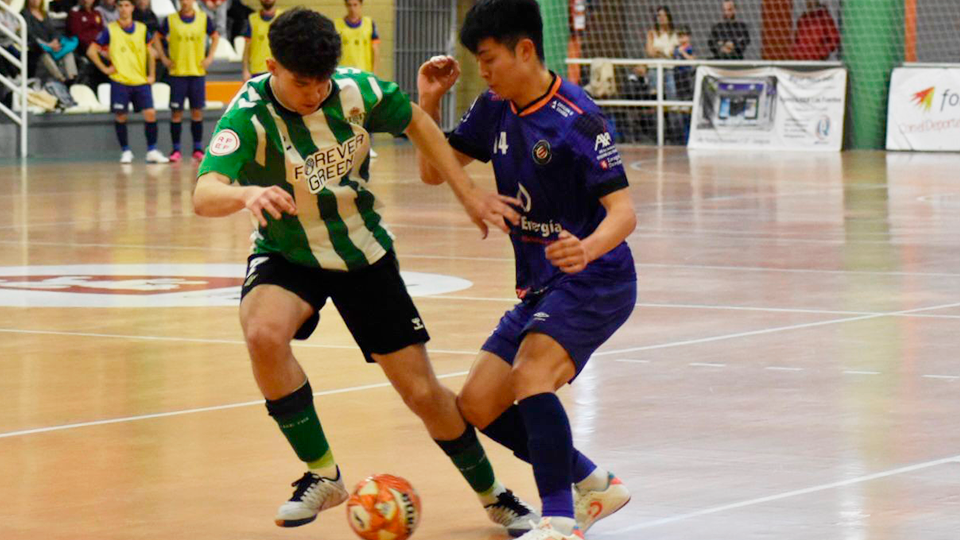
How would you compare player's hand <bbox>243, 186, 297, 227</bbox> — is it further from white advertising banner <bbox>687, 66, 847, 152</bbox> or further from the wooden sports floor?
white advertising banner <bbox>687, 66, 847, 152</bbox>

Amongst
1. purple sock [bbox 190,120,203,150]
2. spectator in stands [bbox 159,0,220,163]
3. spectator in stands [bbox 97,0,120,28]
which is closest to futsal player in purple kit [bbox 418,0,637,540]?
spectator in stands [bbox 159,0,220,163]

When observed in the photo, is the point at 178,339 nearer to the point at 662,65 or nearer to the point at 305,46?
the point at 305,46

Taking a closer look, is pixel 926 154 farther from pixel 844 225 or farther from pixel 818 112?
pixel 844 225

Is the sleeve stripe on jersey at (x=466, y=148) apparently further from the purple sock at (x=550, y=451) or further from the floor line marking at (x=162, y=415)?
the floor line marking at (x=162, y=415)

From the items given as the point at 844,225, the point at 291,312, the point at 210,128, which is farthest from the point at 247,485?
the point at 210,128

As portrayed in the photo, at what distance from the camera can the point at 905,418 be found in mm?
6773

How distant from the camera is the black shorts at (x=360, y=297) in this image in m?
5.27

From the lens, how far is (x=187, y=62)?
2350 cm

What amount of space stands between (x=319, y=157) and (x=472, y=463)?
96cm

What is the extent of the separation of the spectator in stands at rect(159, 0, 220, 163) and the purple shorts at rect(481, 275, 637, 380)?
61.2 feet

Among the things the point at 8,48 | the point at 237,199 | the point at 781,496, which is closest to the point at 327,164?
the point at 237,199

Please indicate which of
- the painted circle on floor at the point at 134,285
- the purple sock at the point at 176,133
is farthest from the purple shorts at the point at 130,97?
the painted circle on floor at the point at 134,285

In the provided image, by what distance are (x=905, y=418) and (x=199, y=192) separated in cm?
302

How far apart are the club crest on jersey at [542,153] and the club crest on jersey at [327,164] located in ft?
1.86
